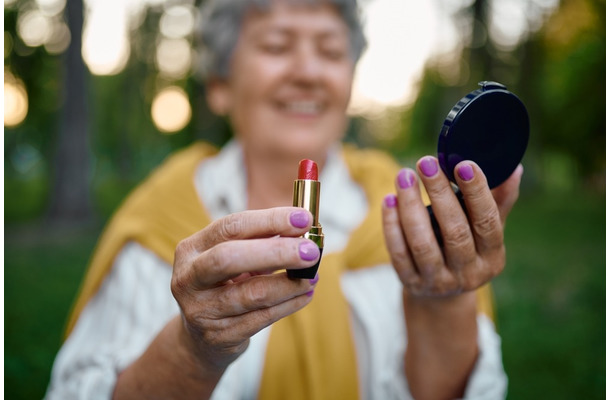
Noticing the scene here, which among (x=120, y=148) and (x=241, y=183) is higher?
(x=241, y=183)

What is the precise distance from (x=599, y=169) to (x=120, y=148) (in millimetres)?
18231

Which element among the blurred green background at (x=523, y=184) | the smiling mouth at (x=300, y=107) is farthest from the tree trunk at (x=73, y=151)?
the smiling mouth at (x=300, y=107)

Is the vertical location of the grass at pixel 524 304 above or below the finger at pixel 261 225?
below

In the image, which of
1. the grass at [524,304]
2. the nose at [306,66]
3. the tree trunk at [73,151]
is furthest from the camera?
the tree trunk at [73,151]

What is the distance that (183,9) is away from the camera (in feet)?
38.8

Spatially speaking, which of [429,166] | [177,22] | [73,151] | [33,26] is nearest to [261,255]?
[429,166]

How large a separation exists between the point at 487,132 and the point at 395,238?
1.03ft

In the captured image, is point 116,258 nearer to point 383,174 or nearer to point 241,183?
point 241,183

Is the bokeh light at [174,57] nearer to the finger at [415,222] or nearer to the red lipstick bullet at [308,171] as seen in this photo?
the finger at [415,222]

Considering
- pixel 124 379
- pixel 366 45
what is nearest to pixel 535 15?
pixel 366 45

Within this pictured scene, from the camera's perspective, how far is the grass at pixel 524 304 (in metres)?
3.60

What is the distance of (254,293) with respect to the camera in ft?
3.10

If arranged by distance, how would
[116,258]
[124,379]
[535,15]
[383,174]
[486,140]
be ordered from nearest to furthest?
1. [486,140]
2. [124,379]
3. [116,258]
4. [383,174]
5. [535,15]

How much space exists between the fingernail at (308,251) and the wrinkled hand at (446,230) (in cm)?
32
